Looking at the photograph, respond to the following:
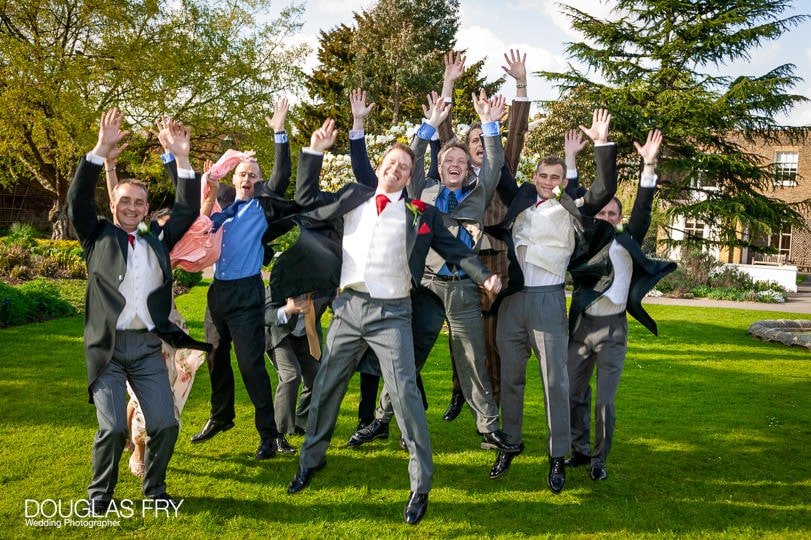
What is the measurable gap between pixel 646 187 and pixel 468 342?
178cm

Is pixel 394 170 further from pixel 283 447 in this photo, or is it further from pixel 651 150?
pixel 283 447

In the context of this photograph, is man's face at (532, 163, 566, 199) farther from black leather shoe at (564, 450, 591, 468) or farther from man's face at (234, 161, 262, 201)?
man's face at (234, 161, 262, 201)

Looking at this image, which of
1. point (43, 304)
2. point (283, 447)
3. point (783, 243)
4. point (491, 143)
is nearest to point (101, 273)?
point (283, 447)

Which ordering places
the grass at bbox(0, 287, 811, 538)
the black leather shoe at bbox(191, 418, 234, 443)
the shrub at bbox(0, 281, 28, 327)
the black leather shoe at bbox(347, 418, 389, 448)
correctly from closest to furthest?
the grass at bbox(0, 287, 811, 538) → the black leather shoe at bbox(191, 418, 234, 443) → the black leather shoe at bbox(347, 418, 389, 448) → the shrub at bbox(0, 281, 28, 327)

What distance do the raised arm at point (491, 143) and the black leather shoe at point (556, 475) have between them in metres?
2.05

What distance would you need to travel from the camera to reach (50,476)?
4586 mm

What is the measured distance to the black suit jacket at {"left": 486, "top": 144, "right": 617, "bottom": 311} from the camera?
4.67m

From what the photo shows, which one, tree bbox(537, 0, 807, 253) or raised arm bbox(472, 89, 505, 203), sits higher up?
tree bbox(537, 0, 807, 253)

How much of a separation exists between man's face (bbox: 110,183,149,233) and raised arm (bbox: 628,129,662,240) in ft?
11.4

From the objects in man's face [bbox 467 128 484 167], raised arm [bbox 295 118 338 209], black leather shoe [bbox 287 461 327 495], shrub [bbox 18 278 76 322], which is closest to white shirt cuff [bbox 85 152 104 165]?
raised arm [bbox 295 118 338 209]

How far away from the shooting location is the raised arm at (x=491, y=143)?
16.2ft

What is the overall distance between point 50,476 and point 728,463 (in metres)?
5.33

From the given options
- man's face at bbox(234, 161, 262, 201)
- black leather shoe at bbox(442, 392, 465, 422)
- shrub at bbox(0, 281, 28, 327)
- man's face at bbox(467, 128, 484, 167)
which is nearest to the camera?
man's face at bbox(234, 161, 262, 201)

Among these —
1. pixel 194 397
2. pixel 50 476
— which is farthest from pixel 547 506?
→ pixel 194 397
